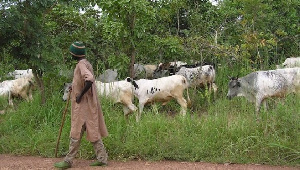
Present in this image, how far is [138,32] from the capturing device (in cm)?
1009

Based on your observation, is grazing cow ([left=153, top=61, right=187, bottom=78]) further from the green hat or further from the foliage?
the green hat

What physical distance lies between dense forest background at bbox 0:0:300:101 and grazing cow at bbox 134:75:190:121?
1133 mm

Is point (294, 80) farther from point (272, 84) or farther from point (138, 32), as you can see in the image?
point (138, 32)

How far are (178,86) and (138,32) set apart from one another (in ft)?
5.76

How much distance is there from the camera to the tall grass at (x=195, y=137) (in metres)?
6.45

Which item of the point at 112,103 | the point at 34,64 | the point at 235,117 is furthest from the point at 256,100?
the point at 34,64

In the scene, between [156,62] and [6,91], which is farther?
[156,62]

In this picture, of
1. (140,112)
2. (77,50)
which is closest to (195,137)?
(140,112)

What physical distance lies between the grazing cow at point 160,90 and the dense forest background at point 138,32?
1.13 metres

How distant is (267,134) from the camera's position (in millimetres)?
6621

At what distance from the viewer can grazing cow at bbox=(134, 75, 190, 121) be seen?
30.4 feet

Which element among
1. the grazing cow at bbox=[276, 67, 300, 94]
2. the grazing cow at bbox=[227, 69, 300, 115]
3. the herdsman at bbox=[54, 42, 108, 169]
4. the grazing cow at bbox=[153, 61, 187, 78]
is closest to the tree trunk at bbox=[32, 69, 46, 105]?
the herdsman at bbox=[54, 42, 108, 169]

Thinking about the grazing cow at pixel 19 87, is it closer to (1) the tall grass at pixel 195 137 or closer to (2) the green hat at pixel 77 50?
(1) the tall grass at pixel 195 137

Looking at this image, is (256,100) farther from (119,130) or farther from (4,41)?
(4,41)
